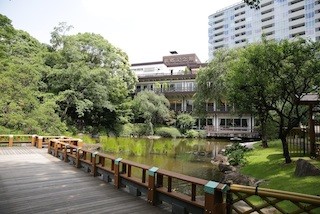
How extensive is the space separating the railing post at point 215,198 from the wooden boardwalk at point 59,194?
1.18 meters

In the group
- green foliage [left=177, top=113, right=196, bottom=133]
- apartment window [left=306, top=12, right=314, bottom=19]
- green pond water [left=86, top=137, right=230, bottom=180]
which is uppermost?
apartment window [left=306, top=12, right=314, bottom=19]

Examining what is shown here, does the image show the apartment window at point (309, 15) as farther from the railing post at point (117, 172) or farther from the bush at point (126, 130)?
the railing post at point (117, 172)

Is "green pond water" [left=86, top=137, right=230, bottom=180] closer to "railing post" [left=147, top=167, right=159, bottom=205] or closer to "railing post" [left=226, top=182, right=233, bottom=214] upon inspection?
"railing post" [left=147, top=167, right=159, bottom=205]

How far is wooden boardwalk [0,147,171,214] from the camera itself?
4898 millimetres

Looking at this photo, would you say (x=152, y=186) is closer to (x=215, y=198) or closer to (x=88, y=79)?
(x=215, y=198)

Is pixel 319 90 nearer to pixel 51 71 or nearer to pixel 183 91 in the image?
pixel 51 71

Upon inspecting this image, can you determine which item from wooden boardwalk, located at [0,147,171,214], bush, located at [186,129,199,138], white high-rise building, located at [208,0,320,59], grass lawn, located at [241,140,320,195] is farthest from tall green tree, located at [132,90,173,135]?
wooden boardwalk, located at [0,147,171,214]

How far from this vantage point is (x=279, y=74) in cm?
1029

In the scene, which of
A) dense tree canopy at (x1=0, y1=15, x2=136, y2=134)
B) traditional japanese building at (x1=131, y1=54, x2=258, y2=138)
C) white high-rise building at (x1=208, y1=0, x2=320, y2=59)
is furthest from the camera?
white high-rise building at (x1=208, y1=0, x2=320, y2=59)

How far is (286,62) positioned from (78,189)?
8.54 meters

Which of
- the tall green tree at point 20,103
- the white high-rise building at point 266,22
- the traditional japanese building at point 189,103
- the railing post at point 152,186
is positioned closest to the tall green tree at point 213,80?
the traditional japanese building at point 189,103

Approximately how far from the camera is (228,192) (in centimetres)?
397

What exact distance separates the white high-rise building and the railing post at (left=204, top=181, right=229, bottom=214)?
42256 millimetres

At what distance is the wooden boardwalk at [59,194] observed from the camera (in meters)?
4.90
